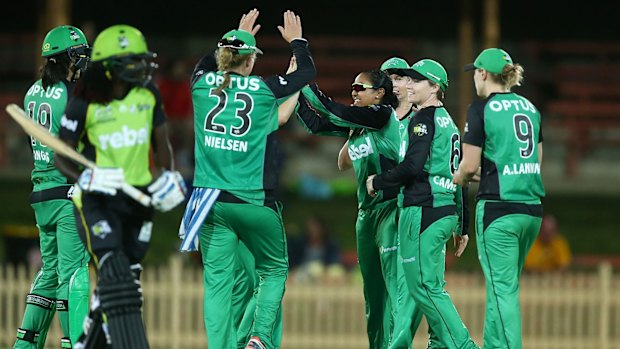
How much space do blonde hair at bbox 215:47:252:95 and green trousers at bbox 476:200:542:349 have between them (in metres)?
1.90

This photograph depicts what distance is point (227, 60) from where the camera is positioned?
763cm

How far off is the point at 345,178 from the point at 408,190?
1148cm

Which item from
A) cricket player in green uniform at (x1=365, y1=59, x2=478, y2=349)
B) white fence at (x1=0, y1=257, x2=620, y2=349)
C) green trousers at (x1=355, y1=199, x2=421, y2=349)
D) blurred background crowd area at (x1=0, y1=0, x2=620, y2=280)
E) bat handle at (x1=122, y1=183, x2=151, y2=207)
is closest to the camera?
bat handle at (x1=122, y1=183, x2=151, y2=207)

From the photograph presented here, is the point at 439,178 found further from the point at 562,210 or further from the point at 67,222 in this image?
the point at 562,210

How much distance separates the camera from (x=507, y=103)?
25.6ft

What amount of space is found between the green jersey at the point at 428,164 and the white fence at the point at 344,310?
5985 millimetres

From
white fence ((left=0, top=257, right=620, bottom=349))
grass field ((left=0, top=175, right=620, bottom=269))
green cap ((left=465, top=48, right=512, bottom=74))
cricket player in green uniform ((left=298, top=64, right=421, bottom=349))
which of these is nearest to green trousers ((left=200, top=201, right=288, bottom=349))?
cricket player in green uniform ((left=298, top=64, right=421, bottom=349))

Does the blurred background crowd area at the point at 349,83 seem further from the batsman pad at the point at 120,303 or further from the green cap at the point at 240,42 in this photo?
the batsman pad at the point at 120,303

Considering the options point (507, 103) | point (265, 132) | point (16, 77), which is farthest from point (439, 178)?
point (16, 77)

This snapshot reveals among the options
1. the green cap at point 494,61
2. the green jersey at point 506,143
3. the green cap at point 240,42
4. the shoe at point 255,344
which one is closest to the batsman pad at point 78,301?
the shoe at point 255,344

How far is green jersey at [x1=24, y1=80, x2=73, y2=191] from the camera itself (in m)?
7.96

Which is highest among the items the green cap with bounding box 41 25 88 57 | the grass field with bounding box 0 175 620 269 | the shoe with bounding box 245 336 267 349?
the grass field with bounding box 0 175 620 269

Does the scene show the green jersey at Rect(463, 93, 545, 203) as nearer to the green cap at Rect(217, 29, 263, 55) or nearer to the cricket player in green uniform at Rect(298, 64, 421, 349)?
the cricket player in green uniform at Rect(298, 64, 421, 349)

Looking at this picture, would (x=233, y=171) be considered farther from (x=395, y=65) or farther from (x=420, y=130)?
(x=395, y=65)
